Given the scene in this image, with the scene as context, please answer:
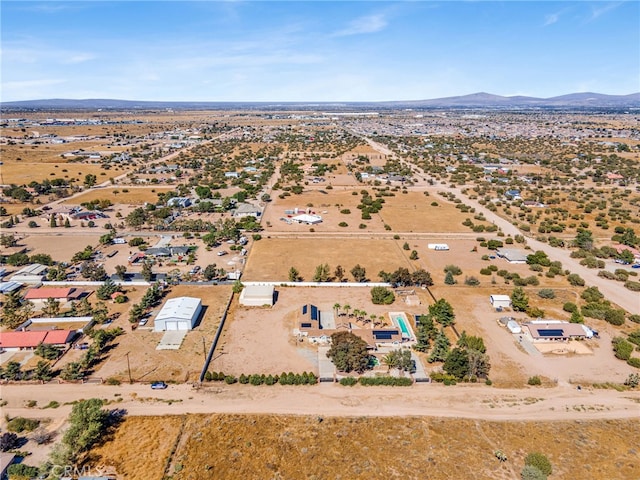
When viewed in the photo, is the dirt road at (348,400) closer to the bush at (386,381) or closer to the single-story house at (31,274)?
the bush at (386,381)

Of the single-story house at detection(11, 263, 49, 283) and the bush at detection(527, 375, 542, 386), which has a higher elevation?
the single-story house at detection(11, 263, 49, 283)

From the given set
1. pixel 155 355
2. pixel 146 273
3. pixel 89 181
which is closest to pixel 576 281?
pixel 155 355

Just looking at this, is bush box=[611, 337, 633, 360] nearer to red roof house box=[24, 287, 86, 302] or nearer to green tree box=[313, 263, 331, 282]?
green tree box=[313, 263, 331, 282]

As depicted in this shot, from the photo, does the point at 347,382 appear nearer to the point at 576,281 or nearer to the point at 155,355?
the point at 155,355

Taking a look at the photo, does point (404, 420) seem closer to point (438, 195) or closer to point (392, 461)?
point (392, 461)

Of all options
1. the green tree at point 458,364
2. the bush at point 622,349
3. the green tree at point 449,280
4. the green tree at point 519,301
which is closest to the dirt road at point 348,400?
the green tree at point 458,364

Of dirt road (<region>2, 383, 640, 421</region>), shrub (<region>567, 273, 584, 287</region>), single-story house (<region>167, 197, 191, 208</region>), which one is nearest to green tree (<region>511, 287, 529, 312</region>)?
shrub (<region>567, 273, 584, 287</region>)

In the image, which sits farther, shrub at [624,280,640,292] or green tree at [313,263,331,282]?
shrub at [624,280,640,292]

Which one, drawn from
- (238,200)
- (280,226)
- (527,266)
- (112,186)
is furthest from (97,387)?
(112,186)
